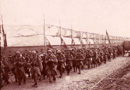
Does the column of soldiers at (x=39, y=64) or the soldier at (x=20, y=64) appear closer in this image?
the column of soldiers at (x=39, y=64)

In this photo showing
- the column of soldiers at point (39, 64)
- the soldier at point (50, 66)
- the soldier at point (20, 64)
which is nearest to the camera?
the column of soldiers at point (39, 64)

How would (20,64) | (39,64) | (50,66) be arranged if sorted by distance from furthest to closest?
1. (50,66)
2. (20,64)
3. (39,64)

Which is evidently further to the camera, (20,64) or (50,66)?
(50,66)

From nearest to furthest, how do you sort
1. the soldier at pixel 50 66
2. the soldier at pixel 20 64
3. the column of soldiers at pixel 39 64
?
the column of soldiers at pixel 39 64 < the soldier at pixel 20 64 < the soldier at pixel 50 66

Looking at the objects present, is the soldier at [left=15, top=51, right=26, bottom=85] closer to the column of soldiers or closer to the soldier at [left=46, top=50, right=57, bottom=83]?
the column of soldiers

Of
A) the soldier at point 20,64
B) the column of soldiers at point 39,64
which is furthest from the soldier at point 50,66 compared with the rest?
the soldier at point 20,64

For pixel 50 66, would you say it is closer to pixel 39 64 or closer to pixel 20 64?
pixel 39 64

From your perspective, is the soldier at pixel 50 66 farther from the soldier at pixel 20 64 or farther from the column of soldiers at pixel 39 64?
the soldier at pixel 20 64

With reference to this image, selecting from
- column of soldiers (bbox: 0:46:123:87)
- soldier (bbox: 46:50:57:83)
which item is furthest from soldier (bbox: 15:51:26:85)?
soldier (bbox: 46:50:57:83)

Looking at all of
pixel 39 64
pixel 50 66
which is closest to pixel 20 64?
pixel 39 64

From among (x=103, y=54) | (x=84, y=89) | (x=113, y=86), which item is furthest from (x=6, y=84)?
(x=103, y=54)

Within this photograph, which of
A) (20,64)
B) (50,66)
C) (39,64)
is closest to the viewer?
(39,64)

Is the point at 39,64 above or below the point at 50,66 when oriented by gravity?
above

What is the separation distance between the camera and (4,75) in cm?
1162
